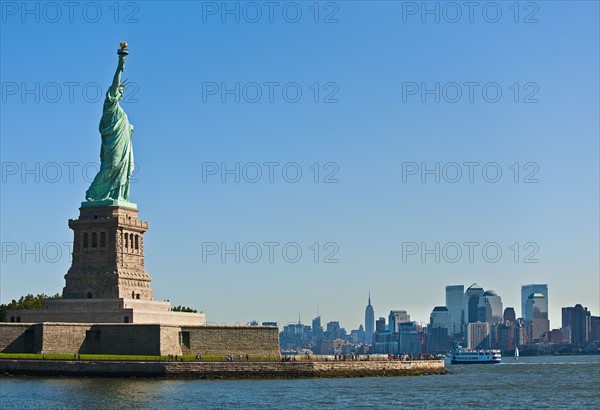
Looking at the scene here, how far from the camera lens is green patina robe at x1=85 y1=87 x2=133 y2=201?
107500mm

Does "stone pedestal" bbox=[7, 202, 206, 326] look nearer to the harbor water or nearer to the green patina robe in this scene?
the green patina robe

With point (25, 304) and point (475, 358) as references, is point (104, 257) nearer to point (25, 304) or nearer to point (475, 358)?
point (25, 304)

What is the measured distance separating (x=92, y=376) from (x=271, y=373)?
13.4 meters

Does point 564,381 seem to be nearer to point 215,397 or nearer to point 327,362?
point 327,362

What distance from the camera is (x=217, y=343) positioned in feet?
334

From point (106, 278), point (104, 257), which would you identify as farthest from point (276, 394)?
point (104, 257)

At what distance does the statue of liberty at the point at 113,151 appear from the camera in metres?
108

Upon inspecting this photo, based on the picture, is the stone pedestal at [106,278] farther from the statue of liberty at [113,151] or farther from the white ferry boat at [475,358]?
the white ferry boat at [475,358]

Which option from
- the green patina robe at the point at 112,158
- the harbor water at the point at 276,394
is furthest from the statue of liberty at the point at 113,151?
the harbor water at the point at 276,394

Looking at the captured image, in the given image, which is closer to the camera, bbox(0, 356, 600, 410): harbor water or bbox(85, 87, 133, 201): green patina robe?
bbox(0, 356, 600, 410): harbor water

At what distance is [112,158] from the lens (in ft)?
354

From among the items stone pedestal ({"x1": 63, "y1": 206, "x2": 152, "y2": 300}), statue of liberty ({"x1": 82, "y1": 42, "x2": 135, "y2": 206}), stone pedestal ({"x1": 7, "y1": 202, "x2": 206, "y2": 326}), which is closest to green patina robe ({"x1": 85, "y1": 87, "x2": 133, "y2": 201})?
statue of liberty ({"x1": 82, "y1": 42, "x2": 135, "y2": 206})

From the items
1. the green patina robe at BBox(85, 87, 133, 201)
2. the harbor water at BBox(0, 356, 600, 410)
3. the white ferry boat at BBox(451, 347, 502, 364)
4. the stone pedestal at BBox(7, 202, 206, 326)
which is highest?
the green patina robe at BBox(85, 87, 133, 201)

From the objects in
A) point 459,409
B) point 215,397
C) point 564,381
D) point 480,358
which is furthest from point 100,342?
point 480,358
